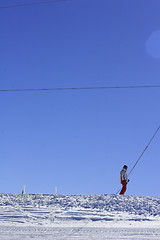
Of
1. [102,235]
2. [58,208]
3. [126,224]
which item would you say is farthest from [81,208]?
[102,235]

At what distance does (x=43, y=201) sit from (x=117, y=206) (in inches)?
84.5

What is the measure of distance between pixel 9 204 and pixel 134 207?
3425mm

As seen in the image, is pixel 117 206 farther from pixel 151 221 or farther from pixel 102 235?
pixel 102 235

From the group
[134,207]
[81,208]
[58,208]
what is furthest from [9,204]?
[134,207]

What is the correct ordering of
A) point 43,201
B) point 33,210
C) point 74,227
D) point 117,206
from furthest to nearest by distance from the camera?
point 43,201 < point 117,206 < point 33,210 < point 74,227

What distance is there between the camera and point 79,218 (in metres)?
5.93

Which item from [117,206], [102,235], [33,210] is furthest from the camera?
[117,206]

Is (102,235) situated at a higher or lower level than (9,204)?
A: lower

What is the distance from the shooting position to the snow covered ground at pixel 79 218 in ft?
15.8

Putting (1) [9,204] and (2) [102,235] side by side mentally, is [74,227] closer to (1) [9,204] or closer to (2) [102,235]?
(2) [102,235]

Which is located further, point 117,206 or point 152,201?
point 152,201

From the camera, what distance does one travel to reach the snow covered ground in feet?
15.8

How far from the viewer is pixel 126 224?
217 inches

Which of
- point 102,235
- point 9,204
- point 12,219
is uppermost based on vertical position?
point 9,204
